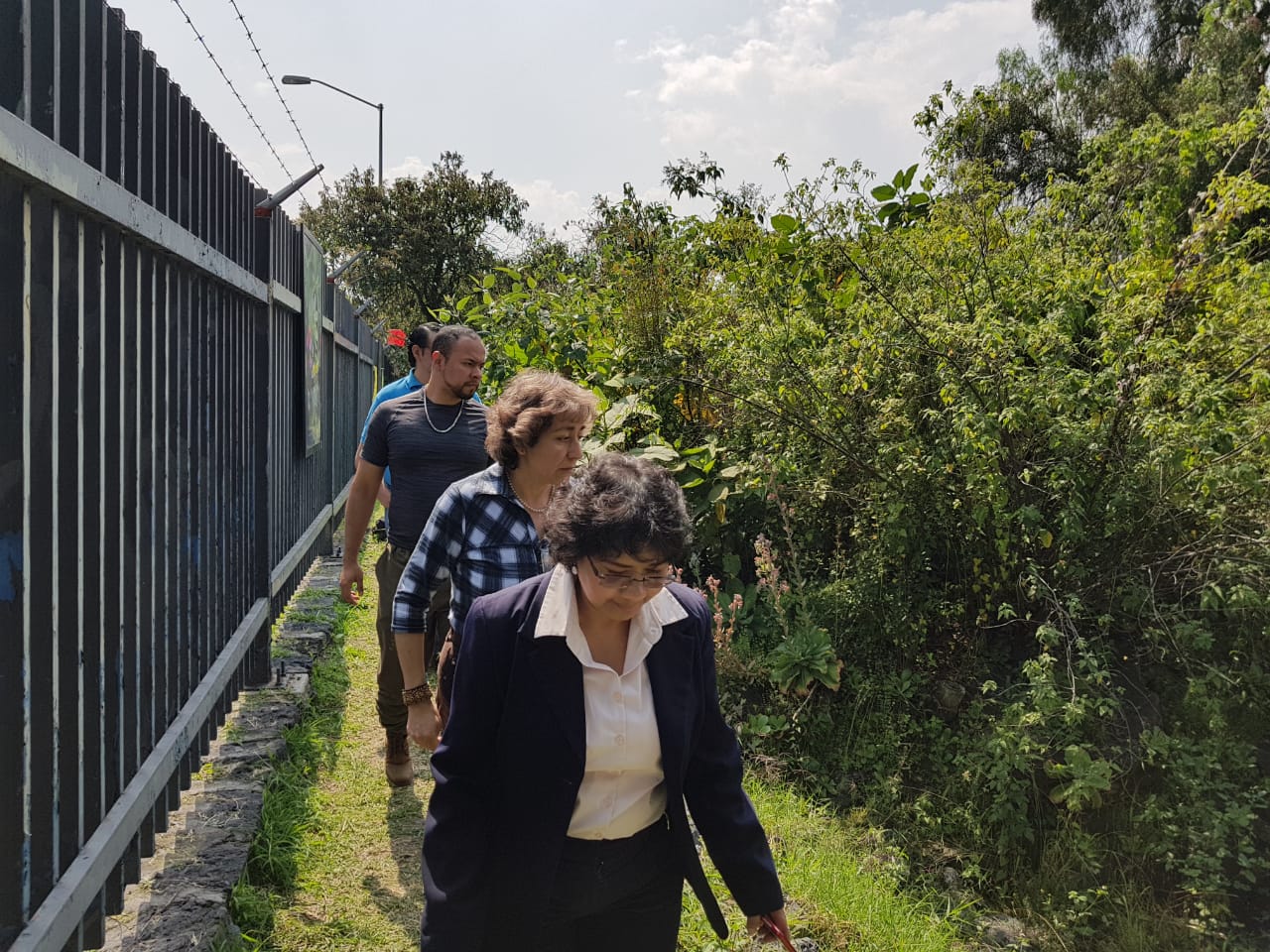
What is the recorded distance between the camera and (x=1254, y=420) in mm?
3992

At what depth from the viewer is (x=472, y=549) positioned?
9.30 ft

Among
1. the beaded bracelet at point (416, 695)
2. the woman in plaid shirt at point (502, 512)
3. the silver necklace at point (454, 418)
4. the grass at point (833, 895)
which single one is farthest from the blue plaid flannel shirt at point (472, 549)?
the grass at point (833, 895)

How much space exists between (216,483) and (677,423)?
11.7 ft

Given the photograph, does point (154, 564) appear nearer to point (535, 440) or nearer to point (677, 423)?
point (535, 440)

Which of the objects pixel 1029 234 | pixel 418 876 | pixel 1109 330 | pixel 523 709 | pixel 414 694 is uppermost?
pixel 1029 234

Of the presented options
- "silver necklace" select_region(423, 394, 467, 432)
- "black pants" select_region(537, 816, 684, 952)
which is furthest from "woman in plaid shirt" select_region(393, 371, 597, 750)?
"silver necklace" select_region(423, 394, 467, 432)

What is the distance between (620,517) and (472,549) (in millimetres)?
968

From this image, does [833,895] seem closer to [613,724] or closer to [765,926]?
[765,926]

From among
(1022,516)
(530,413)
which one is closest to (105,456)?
(530,413)

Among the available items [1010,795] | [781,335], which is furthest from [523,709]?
[781,335]

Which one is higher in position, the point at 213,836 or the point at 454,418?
the point at 454,418

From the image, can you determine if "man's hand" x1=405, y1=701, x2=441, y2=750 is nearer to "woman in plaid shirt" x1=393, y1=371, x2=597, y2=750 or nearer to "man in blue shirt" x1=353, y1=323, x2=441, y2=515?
"woman in plaid shirt" x1=393, y1=371, x2=597, y2=750

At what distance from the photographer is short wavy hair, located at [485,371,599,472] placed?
9.18ft

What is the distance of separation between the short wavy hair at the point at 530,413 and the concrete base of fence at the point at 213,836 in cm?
157
